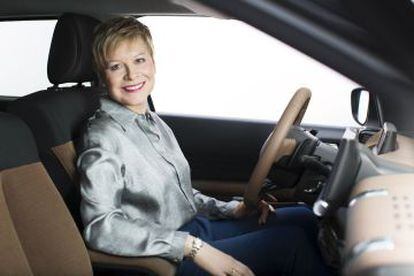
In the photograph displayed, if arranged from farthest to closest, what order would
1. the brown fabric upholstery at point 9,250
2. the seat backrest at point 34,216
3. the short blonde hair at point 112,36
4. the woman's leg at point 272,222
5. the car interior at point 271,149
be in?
the woman's leg at point 272,222, the short blonde hair at point 112,36, the seat backrest at point 34,216, the brown fabric upholstery at point 9,250, the car interior at point 271,149

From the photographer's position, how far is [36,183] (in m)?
1.82

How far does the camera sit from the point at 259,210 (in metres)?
2.19

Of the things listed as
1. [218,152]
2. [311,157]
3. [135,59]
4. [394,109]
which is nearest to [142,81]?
[135,59]

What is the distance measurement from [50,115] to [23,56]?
1.73 m

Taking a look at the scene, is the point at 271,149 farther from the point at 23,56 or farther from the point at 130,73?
the point at 23,56

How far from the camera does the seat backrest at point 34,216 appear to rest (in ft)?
5.79

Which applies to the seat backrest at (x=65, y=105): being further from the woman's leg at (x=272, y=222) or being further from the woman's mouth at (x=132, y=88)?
the woman's leg at (x=272, y=222)

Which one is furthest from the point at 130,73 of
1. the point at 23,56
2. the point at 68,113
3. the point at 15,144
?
the point at 23,56

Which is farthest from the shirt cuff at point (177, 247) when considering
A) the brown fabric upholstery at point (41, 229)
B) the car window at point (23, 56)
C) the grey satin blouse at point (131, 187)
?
the car window at point (23, 56)

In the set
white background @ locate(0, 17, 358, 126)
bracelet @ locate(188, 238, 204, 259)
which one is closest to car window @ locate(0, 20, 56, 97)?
white background @ locate(0, 17, 358, 126)

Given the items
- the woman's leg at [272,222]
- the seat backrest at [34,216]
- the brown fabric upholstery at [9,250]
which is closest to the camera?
the brown fabric upholstery at [9,250]

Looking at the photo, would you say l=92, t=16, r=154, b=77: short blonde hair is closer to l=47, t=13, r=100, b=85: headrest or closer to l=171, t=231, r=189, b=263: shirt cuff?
l=47, t=13, r=100, b=85: headrest

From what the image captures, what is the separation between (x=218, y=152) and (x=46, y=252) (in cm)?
139

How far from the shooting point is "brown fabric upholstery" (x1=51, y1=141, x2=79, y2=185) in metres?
1.94
